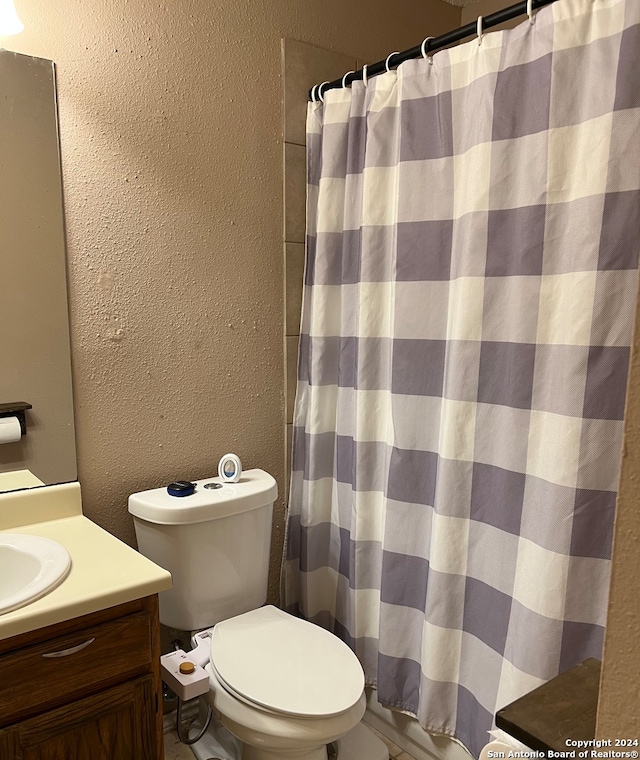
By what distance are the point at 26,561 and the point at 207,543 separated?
0.48m

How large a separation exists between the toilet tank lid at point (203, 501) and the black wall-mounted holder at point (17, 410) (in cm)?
34

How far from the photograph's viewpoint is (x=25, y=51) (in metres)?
1.43

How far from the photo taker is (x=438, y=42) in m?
1.51

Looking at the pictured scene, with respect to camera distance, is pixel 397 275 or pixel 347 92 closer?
pixel 397 275

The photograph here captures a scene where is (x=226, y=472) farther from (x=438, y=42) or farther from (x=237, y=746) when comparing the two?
(x=438, y=42)

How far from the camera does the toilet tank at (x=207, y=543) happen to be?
1611mm

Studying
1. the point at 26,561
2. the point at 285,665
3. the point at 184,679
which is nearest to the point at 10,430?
the point at 26,561

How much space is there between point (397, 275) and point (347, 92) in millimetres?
614

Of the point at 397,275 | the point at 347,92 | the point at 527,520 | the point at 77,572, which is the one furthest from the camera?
the point at 347,92

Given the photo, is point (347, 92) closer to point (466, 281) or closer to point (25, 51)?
point (466, 281)

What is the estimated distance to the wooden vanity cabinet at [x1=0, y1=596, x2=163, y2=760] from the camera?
1.06 meters

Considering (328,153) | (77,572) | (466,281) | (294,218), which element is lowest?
(77,572)

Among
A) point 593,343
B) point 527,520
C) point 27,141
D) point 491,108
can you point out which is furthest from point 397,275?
point 27,141

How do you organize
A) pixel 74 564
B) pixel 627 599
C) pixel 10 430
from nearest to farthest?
1. pixel 627 599
2. pixel 74 564
3. pixel 10 430
